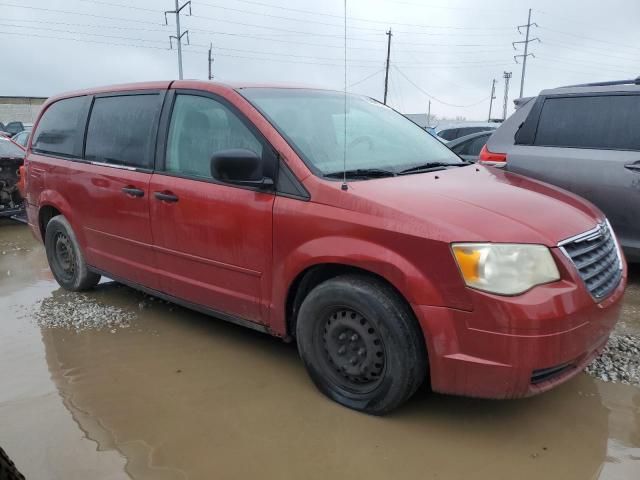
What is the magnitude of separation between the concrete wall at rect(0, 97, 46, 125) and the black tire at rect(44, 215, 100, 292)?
4276 cm

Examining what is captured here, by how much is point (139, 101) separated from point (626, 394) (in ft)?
12.2

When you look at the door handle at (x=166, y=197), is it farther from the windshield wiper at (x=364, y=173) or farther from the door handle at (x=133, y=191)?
the windshield wiper at (x=364, y=173)

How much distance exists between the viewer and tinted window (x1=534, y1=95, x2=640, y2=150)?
4512 millimetres

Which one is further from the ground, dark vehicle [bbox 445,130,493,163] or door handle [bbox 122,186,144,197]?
dark vehicle [bbox 445,130,493,163]

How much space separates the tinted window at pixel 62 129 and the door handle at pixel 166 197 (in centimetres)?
128

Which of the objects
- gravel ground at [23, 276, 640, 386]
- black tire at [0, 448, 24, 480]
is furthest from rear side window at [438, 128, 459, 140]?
black tire at [0, 448, 24, 480]

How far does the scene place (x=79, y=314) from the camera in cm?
437

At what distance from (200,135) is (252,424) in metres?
1.84

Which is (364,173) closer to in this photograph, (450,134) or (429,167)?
(429,167)

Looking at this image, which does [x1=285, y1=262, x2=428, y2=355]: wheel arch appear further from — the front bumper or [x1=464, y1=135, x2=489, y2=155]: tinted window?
[x1=464, y1=135, x2=489, y2=155]: tinted window

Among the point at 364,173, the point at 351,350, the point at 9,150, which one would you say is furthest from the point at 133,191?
the point at 9,150

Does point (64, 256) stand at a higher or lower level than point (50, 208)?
lower

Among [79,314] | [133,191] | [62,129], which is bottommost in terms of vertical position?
[79,314]

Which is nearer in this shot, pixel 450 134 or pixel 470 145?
pixel 470 145
